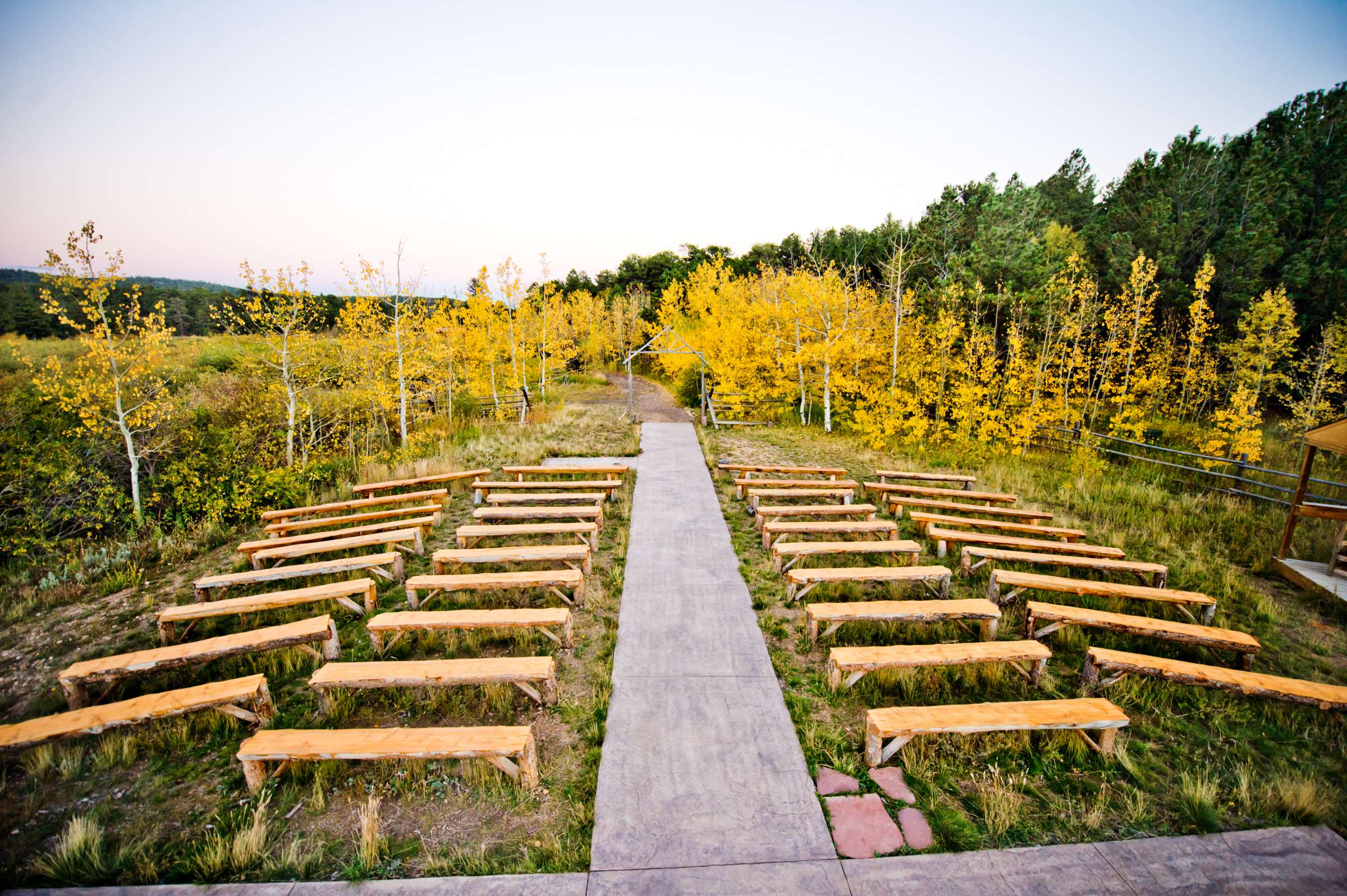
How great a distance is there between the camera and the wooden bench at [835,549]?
6.89 m

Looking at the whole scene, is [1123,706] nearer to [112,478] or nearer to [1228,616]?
[1228,616]

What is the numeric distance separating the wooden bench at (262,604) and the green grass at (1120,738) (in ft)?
16.3

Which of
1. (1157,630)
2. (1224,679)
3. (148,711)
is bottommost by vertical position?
(148,711)

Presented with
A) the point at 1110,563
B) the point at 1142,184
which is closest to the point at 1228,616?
the point at 1110,563

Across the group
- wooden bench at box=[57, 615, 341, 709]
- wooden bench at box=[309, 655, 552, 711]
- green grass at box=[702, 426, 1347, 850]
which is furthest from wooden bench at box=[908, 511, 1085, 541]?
wooden bench at box=[57, 615, 341, 709]

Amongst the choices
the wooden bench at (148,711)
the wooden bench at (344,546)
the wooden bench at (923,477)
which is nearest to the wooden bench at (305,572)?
the wooden bench at (344,546)

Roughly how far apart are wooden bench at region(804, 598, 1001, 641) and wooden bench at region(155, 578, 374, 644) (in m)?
5.43

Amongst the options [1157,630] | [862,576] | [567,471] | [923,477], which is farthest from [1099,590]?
[567,471]

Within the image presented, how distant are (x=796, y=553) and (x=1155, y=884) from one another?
4427 millimetres

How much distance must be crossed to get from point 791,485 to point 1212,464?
12347 mm

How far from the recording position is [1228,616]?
256 inches

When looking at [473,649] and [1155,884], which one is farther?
[473,649]

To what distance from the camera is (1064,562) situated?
6727mm

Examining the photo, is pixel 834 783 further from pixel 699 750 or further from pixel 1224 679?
pixel 1224 679
